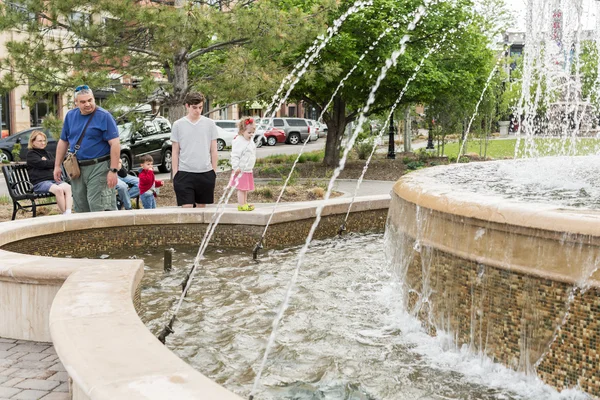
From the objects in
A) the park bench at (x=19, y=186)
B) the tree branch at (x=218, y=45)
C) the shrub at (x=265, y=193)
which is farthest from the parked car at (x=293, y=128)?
the park bench at (x=19, y=186)

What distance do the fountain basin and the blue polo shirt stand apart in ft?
12.1

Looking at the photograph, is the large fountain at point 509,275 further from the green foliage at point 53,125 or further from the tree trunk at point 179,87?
the tree trunk at point 179,87

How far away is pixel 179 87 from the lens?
16.9 m

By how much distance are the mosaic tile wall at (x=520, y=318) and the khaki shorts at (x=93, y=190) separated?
4103mm

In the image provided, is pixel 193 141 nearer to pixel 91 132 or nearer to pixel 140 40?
pixel 91 132

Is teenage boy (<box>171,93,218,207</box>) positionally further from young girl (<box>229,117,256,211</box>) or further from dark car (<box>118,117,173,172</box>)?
dark car (<box>118,117,173,172</box>)

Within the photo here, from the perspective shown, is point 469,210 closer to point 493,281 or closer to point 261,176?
point 493,281

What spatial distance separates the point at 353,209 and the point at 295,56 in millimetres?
10672

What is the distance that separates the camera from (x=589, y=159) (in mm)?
9883

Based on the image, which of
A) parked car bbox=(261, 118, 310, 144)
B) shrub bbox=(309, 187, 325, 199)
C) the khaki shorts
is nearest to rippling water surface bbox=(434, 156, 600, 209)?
the khaki shorts

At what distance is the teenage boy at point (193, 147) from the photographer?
8508 mm

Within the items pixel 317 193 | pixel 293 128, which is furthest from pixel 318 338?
pixel 293 128

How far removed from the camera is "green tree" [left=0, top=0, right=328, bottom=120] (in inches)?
555

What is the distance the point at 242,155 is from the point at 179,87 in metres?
6.95
